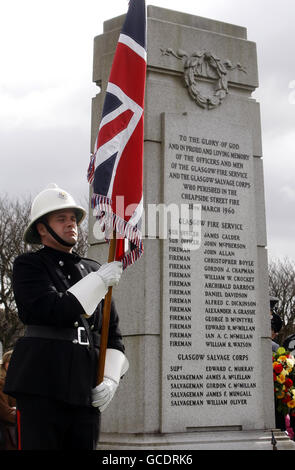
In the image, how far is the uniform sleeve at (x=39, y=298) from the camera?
10.9 ft

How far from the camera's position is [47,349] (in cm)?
341

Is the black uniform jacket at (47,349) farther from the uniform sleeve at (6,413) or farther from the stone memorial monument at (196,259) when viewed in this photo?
the uniform sleeve at (6,413)

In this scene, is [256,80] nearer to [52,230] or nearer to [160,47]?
[160,47]

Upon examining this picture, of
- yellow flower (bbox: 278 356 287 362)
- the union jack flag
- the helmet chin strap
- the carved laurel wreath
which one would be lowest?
yellow flower (bbox: 278 356 287 362)

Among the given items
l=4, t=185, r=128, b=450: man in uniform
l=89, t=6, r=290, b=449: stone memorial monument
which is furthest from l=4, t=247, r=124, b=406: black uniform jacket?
l=89, t=6, r=290, b=449: stone memorial monument

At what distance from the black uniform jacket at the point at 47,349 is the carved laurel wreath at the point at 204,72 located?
3.43 meters

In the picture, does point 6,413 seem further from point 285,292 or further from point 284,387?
point 285,292

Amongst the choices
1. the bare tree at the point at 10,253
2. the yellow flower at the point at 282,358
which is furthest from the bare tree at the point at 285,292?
the yellow flower at the point at 282,358

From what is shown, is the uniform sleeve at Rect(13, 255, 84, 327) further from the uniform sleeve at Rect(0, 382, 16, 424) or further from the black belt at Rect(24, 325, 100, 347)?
the uniform sleeve at Rect(0, 382, 16, 424)

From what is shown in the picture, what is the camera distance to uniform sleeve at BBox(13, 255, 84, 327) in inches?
131

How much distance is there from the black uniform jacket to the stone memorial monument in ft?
6.88

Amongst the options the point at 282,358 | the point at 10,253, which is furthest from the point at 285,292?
the point at 282,358

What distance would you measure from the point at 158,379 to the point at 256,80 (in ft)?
11.5

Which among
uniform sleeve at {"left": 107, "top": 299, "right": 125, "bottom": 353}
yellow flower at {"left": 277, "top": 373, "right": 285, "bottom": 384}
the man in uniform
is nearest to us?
the man in uniform
